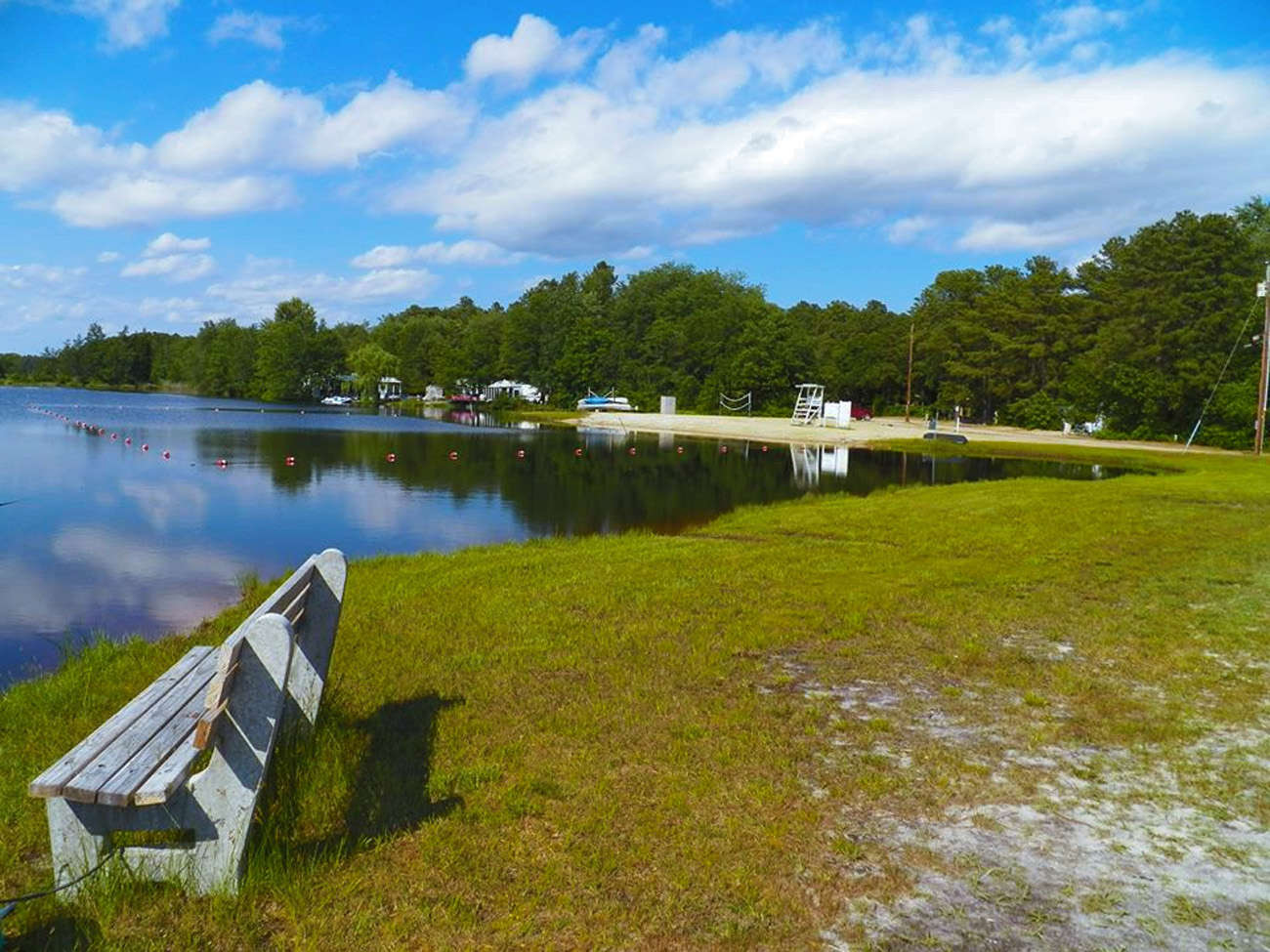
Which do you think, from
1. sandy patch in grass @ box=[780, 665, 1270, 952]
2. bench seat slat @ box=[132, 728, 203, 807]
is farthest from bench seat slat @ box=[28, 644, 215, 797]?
sandy patch in grass @ box=[780, 665, 1270, 952]

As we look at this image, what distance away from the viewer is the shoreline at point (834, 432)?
5422cm

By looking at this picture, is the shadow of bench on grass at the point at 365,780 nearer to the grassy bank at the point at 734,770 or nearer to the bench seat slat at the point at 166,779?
the grassy bank at the point at 734,770

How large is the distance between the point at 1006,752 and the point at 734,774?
1.83m

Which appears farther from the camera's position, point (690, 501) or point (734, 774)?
point (690, 501)

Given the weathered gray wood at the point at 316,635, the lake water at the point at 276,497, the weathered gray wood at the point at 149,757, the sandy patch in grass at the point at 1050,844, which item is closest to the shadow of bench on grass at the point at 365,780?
the weathered gray wood at the point at 316,635

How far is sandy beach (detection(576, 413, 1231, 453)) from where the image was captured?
185ft

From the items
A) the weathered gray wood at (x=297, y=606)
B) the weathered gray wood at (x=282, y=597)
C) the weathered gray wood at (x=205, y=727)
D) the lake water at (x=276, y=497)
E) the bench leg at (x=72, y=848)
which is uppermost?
the weathered gray wood at (x=282, y=597)

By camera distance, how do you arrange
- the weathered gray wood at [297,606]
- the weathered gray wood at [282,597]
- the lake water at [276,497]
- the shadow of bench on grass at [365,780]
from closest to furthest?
1. the weathered gray wood at [282,597]
2. the shadow of bench on grass at [365,780]
3. the weathered gray wood at [297,606]
4. the lake water at [276,497]

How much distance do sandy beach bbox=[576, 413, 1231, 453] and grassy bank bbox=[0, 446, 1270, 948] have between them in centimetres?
4747

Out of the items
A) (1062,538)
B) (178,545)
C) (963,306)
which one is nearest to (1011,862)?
(1062,538)

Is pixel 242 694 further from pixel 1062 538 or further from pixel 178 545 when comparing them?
pixel 178 545

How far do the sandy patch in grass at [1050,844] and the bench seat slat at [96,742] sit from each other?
3.12 metres

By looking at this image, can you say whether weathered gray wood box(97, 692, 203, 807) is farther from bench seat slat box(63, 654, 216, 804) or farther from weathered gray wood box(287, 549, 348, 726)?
weathered gray wood box(287, 549, 348, 726)

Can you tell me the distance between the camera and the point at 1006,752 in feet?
18.2
